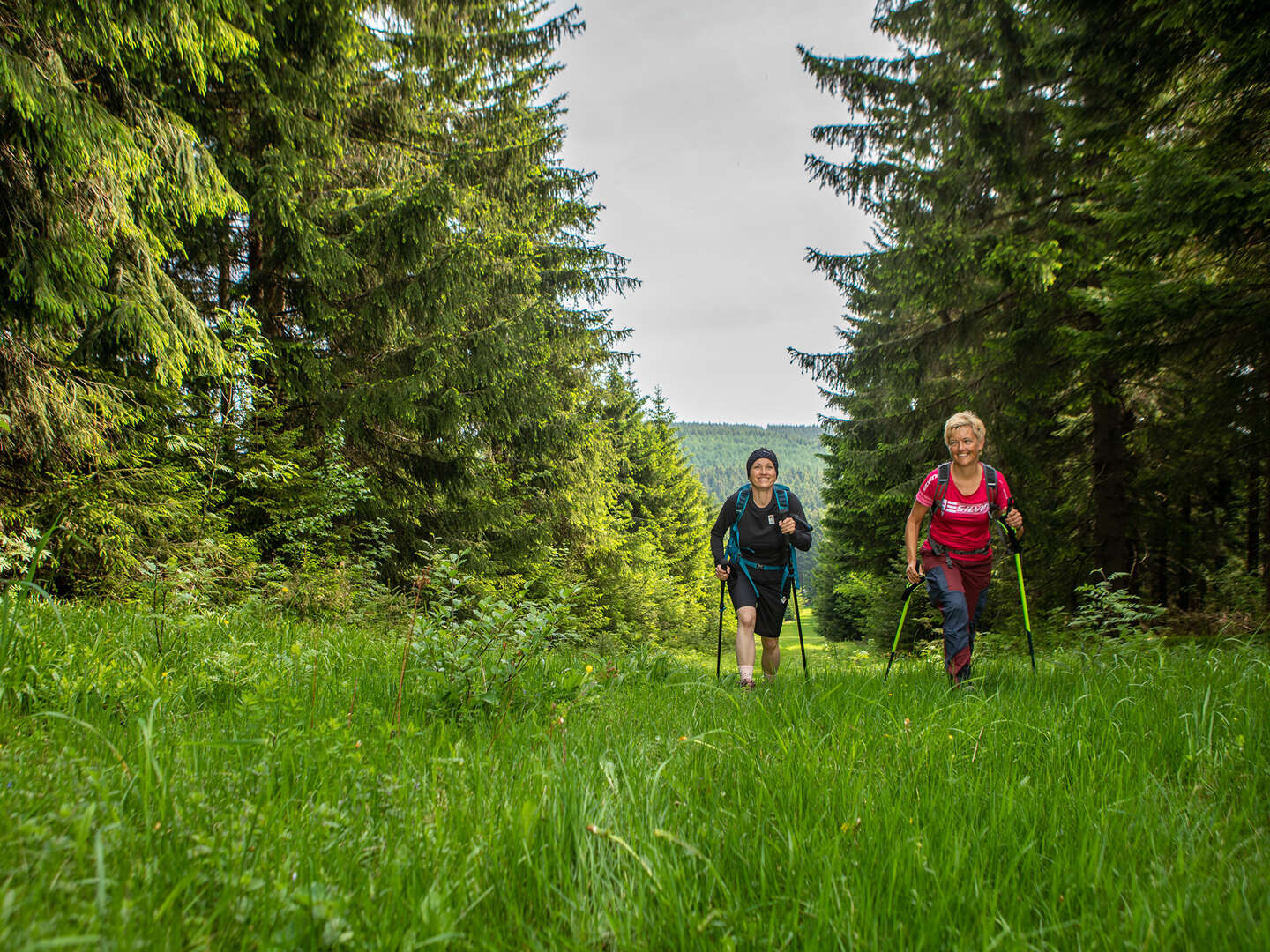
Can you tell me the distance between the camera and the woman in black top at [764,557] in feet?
17.5

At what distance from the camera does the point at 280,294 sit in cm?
876

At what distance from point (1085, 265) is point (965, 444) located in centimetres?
495

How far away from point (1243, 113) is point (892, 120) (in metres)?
5.65

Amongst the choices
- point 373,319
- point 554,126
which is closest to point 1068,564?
point 373,319

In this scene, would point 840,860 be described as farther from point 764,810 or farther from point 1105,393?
point 1105,393

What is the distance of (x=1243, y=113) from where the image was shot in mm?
5008

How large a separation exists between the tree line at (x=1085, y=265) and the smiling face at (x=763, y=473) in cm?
331

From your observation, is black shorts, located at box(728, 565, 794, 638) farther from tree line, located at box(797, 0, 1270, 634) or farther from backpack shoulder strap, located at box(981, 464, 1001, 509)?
tree line, located at box(797, 0, 1270, 634)

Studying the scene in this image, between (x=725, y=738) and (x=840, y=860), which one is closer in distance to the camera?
(x=840, y=860)

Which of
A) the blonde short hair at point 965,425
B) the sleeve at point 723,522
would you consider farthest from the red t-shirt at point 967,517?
the sleeve at point 723,522

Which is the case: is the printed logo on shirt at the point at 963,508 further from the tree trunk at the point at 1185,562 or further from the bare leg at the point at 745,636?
the tree trunk at the point at 1185,562

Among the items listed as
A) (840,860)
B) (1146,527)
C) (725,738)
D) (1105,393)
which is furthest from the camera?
(1146,527)

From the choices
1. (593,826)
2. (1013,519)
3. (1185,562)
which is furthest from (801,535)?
(1185,562)

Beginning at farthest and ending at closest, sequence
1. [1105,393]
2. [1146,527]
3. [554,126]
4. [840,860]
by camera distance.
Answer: [554,126], [1146,527], [1105,393], [840,860]
